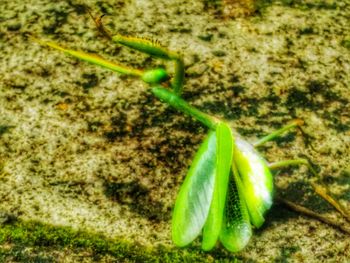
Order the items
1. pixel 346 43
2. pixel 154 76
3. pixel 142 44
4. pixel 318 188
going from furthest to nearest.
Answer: pixel 346 43 < pixel 318 188 < pixel 154 76 < pixel 142 44

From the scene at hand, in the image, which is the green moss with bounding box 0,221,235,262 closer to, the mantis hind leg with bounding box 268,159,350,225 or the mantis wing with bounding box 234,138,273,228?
the mantis wing with bounding box 234,138,273,228

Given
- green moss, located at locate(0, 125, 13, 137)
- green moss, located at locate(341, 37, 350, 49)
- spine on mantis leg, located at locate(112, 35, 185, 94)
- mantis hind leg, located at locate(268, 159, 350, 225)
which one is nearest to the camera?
spine on mantis leg, located at locate(112, 35, 185, 94)

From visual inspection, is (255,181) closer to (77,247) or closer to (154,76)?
(154,76)

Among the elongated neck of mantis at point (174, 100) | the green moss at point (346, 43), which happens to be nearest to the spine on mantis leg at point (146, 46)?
the elongated neck of mantis at point (174, 100)

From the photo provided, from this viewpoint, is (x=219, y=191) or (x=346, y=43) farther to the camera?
(x=346, y=43)

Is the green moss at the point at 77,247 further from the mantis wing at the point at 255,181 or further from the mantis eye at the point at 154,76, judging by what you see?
the mantis eye at the point at 154,76

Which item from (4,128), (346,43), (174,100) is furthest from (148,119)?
(346,43)

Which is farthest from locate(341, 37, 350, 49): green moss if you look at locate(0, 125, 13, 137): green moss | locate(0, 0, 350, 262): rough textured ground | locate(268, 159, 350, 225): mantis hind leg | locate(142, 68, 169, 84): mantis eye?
locate(0, 125, 13, 137): green moss
